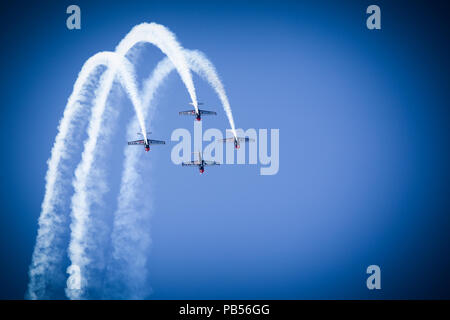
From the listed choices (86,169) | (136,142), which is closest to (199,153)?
(136,142)

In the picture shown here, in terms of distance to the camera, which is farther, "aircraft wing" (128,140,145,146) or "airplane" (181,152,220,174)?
"aircraft wing" (128,140,145,146)

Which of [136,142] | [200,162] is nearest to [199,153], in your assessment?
[200,162]

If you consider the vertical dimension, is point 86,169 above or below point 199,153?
below

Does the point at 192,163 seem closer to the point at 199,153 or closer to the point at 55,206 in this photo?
the point at 199,153

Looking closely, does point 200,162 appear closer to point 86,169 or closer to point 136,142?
point 136,142

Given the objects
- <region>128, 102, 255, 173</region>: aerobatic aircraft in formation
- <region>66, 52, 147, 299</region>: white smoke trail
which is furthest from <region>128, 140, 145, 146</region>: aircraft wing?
<region>66, 52, 147, 299</region>: white smoke trail

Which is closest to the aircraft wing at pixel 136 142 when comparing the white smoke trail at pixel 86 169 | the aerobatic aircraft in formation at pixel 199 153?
the aerobatic aircraft in formation at pixel 199 153

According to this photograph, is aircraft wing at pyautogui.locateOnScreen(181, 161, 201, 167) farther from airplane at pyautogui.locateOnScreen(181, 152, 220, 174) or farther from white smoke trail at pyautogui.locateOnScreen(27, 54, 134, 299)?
white smoke trail at pyautogui.locateOnScreen(27, 54, 134, 299)

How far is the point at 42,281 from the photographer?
4406 cm

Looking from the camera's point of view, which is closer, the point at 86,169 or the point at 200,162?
the point at 86,169
